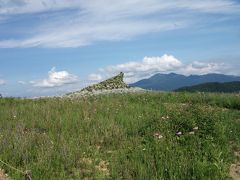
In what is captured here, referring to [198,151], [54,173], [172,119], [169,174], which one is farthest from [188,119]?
[54,173]

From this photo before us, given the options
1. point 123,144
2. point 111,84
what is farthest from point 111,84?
point 123,144

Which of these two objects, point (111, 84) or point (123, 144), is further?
point (111, 84)

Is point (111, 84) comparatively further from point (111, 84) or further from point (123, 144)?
point (123, 144)

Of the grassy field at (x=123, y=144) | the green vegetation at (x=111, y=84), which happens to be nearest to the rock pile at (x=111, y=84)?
the green vegetation at (x=111, y=84)

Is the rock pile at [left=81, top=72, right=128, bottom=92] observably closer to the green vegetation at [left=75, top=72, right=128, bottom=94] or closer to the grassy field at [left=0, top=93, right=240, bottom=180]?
the green vegetation at [left=75, top=72, right=128, bottom=94]

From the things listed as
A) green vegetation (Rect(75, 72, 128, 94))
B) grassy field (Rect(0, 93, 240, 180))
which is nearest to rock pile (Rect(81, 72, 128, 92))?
green vegetation (Rect(75, 72, 128, 94))

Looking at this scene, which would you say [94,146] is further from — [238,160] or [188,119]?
[238,160]

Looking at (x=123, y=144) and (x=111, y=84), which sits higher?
(x=111, y=84)

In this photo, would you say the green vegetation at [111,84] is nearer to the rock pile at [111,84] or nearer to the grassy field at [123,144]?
the rock pile at [111,84]

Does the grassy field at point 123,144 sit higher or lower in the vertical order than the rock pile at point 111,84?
lower

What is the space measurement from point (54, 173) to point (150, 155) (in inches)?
95.0

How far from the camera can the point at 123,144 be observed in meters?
12.7

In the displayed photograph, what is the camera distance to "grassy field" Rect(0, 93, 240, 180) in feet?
35.1

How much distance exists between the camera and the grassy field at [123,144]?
1070 centimetres
